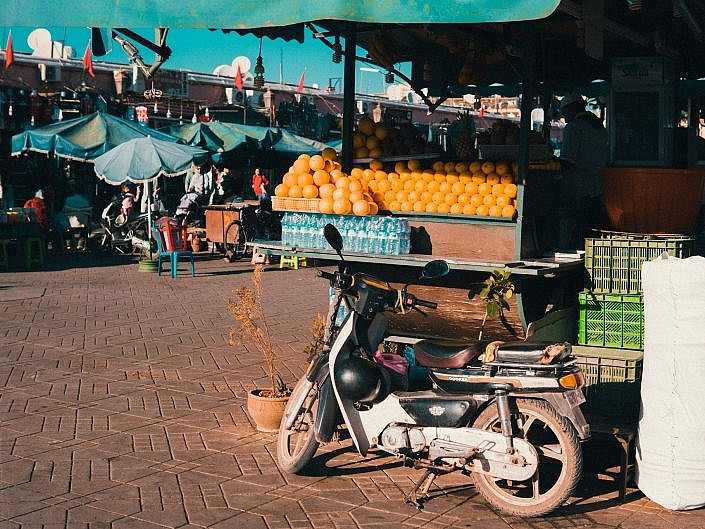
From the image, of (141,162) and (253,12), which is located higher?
(253,12)

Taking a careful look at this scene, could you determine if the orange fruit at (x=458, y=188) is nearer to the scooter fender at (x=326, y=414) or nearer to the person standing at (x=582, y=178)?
the person standing at (x=582, y=178)

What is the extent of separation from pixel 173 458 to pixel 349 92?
11.7 ft

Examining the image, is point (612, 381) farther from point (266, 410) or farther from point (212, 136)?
point (212, 136)

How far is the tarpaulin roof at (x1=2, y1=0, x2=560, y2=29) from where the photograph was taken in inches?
186

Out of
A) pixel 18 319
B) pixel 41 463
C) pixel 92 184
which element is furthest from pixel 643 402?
pixel 92 184

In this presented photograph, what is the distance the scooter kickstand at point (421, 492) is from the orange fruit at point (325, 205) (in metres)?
2.49

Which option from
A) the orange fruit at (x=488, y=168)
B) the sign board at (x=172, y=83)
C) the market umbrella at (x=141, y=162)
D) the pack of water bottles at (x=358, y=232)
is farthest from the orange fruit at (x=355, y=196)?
the sign board at (x=172, y=83)

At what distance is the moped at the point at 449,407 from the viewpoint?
4.77 m

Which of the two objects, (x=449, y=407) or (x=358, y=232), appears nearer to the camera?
(x=449, y=407)

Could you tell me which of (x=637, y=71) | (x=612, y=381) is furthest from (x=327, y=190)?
(x=637, y=71)

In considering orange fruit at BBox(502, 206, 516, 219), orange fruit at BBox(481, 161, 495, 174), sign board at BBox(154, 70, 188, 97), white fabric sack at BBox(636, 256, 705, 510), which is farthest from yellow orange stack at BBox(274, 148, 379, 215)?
sign board at BBox(154, 70, 188, 97)

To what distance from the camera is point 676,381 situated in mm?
4871

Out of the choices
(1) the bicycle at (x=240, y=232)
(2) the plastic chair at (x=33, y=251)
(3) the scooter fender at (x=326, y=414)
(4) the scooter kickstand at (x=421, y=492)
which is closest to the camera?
(4) the scooter kickstand at (x=421, y=492)

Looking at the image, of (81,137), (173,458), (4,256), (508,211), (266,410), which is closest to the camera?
(173,458)
